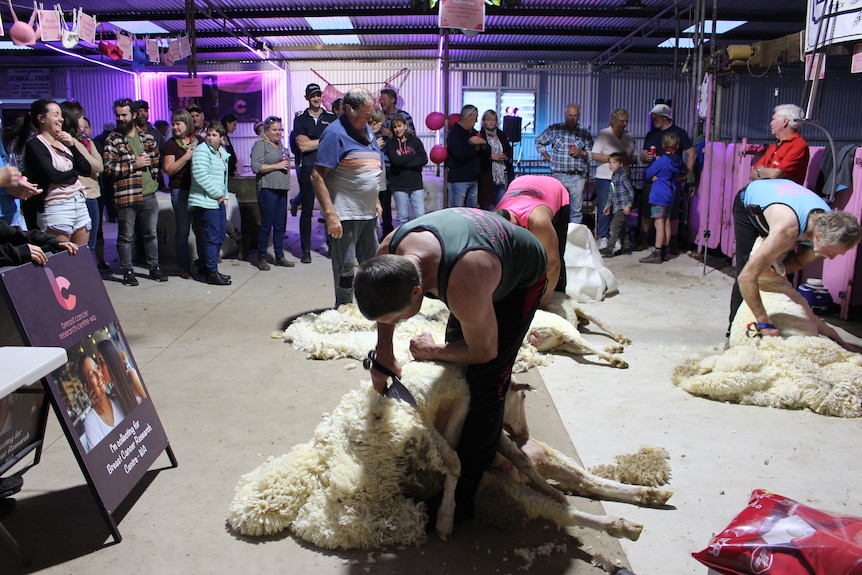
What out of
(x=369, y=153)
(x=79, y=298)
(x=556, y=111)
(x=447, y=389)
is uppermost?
(x=556, y=111)

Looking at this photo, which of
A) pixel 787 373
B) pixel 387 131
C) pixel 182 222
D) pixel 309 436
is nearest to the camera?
pixel 309 436

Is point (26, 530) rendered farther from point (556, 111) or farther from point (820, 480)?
point (556, 111)

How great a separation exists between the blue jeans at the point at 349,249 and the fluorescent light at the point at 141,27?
941 cm

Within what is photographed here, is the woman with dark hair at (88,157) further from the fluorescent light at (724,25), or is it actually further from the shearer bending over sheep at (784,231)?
the fluorescent light at (724,25)

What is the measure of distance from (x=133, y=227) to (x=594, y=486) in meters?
6.02

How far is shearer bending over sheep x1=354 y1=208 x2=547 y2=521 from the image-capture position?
7.41ft

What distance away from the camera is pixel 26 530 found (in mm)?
2707

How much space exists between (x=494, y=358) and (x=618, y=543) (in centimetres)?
87

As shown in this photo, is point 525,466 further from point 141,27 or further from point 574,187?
point 141,27

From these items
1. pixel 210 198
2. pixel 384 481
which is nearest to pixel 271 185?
pixel 210 198

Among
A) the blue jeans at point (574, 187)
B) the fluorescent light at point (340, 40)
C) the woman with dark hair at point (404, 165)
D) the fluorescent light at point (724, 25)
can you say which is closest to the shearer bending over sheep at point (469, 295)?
the woman with dark hair at point (404, 165)

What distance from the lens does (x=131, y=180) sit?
7000mm

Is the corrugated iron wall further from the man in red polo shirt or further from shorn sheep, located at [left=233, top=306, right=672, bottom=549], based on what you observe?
shorn sheep, located at [left=233, top=306, right=672, bottom=549]

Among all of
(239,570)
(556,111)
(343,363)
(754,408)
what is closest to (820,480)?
(754,408)
